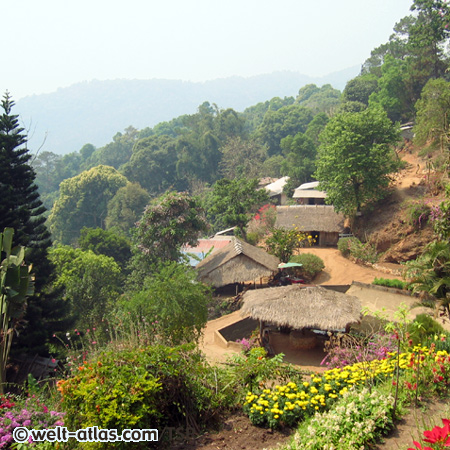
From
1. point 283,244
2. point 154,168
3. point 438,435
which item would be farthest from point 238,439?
point 154,168

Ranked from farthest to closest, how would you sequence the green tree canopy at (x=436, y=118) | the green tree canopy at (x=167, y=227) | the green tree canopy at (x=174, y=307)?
the green tree canopy at (x=436, y=118)
the green tree canopy at (x=167, y=227)
the green tree canopy at (x=174, y=307)

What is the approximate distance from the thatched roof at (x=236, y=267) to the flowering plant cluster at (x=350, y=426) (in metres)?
13.1

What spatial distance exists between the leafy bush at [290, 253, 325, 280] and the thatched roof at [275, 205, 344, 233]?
4249 millimetres

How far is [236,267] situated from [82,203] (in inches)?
1148

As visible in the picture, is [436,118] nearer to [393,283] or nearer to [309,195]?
[309,195]

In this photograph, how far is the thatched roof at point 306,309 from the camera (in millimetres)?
11375

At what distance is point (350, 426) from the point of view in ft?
14.1

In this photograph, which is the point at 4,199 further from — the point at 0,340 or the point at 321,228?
the point at 321,228

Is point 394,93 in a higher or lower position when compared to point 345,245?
higher

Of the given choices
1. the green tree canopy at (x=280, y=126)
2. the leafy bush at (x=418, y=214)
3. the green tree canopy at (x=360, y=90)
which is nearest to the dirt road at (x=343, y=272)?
the leafy bush at (x=418, y=214)

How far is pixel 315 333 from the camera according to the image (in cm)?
1235

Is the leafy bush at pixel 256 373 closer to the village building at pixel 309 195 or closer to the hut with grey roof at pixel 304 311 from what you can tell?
the hut with grey roof at pixel 304 311

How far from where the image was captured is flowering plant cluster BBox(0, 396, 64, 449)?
15.1 feet

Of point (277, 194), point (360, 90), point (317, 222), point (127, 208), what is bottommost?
point (127, 208)
